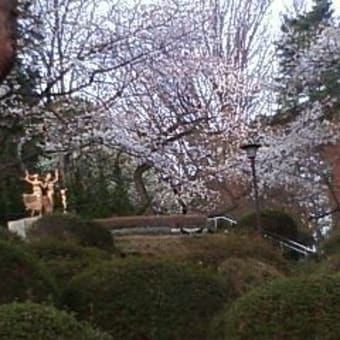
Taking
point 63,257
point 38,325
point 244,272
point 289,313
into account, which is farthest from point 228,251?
point 38,325

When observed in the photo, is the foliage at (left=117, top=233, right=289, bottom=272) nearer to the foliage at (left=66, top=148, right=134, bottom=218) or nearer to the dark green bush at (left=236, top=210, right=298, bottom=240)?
the dark green bush at (left=236, top=210, right=298, bottom=240)

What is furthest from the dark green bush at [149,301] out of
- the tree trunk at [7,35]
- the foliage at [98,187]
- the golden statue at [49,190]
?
the foliage at [98,187]

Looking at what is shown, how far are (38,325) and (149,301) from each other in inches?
82.9

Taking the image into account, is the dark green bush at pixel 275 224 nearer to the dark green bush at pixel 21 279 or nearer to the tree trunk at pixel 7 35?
the dark green bush at pixel 21 279

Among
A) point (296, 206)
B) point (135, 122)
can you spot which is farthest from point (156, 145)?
point (296, 206)

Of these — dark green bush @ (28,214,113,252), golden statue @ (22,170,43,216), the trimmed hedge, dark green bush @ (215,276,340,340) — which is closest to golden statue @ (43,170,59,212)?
golden statue @ (22,170,43,216)

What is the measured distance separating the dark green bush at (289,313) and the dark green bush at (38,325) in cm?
109

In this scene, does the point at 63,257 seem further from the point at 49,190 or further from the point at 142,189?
the point at 142,189

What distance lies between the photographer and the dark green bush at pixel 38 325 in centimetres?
507

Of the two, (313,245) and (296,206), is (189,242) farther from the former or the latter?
(296,206)

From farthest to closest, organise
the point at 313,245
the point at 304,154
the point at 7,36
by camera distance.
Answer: the point at 304,154, the point at 313,245, the point at 7,36

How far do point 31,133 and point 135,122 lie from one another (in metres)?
2.79

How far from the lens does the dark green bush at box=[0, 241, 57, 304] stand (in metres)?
7.22

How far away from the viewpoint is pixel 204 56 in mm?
21969
